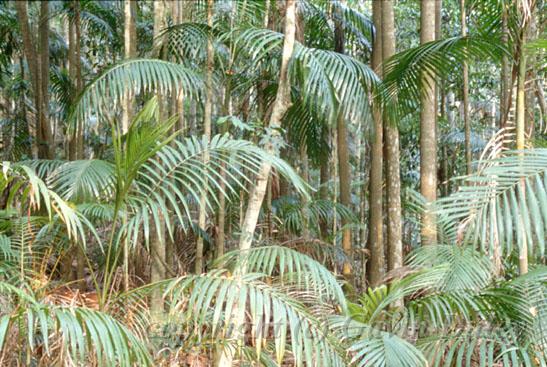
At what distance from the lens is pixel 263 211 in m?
5.82

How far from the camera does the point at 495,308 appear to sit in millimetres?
2855

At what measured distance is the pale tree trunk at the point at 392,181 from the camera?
4160 millimetres

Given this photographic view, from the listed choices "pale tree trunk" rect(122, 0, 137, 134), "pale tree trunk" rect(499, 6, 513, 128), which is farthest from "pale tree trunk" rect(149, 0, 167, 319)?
"pale tree trunk" rect(499, 6, 513, 128)

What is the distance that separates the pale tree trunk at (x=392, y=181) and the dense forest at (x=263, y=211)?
0.01 meters

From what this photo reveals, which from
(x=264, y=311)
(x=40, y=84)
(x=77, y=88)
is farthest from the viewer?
(x=77, y=88)

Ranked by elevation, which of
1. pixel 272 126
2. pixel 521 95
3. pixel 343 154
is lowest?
pixel 343 154

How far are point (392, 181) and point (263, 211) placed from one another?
6.13ft

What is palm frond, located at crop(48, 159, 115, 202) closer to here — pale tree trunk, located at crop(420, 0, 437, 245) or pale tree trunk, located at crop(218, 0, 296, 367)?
pale tree trunk, located at crop(218, 0, 296, 367)

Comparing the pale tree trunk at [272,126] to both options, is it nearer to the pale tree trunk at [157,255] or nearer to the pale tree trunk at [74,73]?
the pale tree trunk at [157,255]

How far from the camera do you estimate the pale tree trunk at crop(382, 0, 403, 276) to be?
4160 mm

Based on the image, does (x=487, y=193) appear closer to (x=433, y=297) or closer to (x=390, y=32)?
(x=433, y=297)

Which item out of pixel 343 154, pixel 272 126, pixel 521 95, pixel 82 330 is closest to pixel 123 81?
pixel 272 126

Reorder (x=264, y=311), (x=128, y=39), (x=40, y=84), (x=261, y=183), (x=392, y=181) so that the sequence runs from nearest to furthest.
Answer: (x=264, y=311)
(x=261, y=183)
(x=128, y=39)
(x=392, y=181)
(x=40, y=84)

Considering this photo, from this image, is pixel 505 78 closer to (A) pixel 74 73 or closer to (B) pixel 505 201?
(B) pixel 505 201
